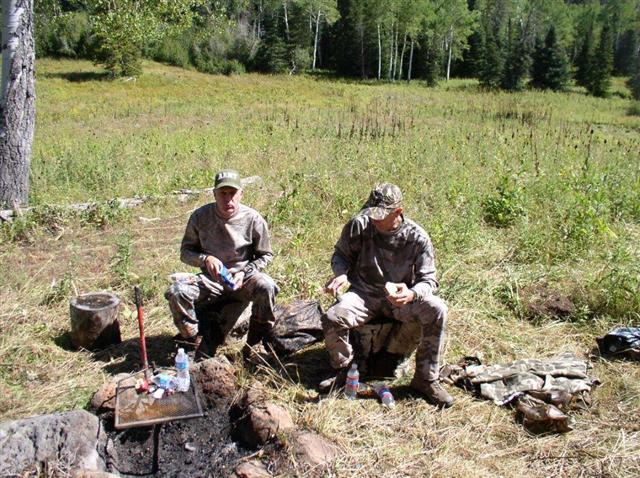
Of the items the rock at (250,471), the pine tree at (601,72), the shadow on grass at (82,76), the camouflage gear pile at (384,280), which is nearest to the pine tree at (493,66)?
the pine tree at (601,72)

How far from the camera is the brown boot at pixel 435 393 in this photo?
11.6 feet

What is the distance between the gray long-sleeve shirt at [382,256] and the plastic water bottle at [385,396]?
0.64m

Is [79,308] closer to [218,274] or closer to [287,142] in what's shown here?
[218,274]

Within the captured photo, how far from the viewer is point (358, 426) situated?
3268mm

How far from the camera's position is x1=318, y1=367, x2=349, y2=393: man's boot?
3.61 meters

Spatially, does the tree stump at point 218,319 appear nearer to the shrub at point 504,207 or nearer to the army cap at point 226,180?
the army cap at point 226,180

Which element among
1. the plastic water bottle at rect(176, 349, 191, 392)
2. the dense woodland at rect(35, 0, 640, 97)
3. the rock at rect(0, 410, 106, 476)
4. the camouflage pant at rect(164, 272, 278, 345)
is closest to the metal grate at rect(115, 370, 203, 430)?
the plastic water bottle at rect(176, 349, 191, 392)

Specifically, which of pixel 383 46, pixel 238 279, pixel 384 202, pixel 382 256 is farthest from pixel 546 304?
pixel 383 46

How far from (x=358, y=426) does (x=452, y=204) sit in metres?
4.52

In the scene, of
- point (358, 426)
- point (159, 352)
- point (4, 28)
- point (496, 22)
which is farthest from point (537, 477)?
point (496, 22)

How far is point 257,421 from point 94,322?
166 cm

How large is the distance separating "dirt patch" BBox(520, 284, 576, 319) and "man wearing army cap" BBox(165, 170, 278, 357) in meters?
2.37

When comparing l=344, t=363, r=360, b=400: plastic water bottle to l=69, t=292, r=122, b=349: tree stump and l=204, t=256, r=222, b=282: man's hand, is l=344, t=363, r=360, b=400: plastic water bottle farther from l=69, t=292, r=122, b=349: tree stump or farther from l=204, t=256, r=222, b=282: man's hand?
l=69, t=292, r=122, b=349: tree stump

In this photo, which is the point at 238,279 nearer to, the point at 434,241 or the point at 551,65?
the point at 434,241
